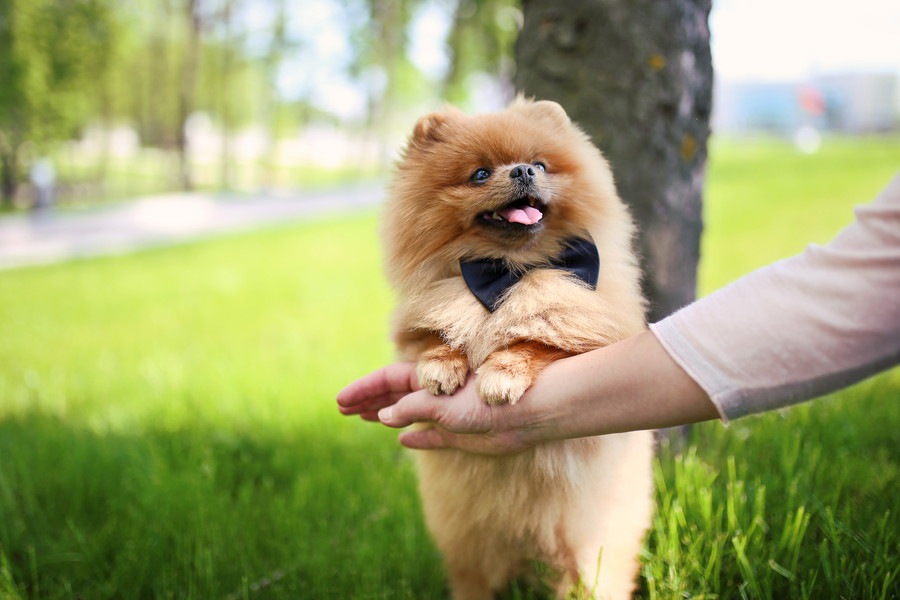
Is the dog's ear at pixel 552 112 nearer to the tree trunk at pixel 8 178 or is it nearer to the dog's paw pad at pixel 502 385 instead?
the dog's paw pad at pixel 502 385

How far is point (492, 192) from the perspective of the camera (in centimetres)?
179

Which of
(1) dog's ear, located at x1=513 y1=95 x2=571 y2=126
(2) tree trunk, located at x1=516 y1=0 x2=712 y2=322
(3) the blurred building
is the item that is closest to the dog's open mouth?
(1) dog's ear, located at x1=513 y1=95 x2=571 y2=126

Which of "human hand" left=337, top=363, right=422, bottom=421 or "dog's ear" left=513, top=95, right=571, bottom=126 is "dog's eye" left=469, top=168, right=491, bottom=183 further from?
"human hand" left=337, top=363, right=422, bottom=421

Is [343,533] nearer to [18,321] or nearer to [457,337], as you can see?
[457,337]

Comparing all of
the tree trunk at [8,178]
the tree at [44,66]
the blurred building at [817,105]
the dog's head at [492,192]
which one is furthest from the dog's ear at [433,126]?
the tree trunk at [8,178]

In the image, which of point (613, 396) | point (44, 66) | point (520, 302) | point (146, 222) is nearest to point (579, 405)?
point (613, 396)

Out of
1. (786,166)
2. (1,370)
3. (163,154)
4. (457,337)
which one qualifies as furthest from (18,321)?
(163,154)

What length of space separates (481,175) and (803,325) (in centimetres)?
91

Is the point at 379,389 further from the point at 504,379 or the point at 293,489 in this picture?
the point at 293,489

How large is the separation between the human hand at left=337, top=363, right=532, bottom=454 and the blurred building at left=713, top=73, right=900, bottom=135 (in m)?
15.0

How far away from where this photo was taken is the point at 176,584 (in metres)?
2.28

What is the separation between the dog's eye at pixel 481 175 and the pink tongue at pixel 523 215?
112 millimetres

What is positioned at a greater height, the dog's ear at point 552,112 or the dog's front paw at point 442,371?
the dog's ear at point 552,112

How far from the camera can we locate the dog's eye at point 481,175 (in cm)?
185
